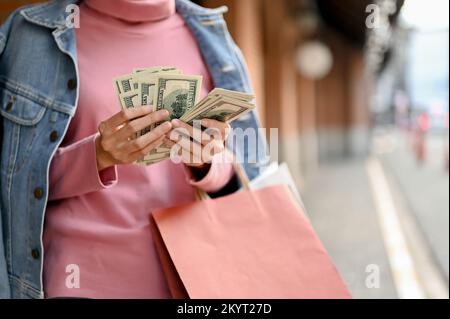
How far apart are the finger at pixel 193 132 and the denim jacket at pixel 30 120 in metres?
0.21

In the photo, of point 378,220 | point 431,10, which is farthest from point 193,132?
point 378,220

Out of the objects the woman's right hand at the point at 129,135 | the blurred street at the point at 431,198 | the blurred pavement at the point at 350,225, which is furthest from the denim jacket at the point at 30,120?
the blurred street at the point at 431,198

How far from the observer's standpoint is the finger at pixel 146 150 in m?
0.91

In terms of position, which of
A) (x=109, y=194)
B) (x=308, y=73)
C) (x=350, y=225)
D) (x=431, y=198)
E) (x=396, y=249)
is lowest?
(x=308, y=73)

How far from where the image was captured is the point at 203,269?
40.8 inches

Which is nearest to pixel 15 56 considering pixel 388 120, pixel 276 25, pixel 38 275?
pixel 38 275

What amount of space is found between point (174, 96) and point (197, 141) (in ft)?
0.31

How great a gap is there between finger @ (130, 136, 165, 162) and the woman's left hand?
0.02 m

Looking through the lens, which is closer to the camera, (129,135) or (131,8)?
(129,135)

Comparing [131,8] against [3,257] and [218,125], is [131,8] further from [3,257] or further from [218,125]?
[3,257]

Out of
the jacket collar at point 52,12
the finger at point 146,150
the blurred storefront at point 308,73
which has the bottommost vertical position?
the blurred storefront at point 308,73

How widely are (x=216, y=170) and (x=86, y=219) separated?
247mm

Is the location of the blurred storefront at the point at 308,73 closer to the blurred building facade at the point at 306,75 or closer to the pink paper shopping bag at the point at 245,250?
the blurred building facade at the point at 306,75

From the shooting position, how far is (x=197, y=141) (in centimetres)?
97
